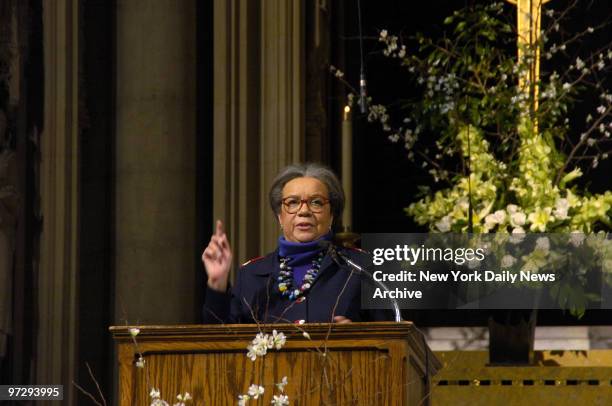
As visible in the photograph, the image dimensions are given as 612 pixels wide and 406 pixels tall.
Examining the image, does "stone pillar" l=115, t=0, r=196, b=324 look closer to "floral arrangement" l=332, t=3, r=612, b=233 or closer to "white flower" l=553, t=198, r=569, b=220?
"floral arrangement" l=332, t=3, r=612, b=233

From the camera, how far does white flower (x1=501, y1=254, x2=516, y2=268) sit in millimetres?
6320

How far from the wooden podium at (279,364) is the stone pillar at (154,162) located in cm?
345

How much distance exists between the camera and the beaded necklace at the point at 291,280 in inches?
194

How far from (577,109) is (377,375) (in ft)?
17.7

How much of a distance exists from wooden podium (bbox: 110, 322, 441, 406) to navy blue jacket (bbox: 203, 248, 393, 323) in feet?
2.46

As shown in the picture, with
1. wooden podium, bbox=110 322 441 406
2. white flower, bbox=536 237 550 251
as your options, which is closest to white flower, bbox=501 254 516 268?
white flower, bbox=536 237 550 251

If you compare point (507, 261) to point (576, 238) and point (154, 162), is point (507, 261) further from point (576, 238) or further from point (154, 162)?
point (154, 162)

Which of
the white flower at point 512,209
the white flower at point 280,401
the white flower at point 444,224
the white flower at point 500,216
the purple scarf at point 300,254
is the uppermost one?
the white flower at point 512,209

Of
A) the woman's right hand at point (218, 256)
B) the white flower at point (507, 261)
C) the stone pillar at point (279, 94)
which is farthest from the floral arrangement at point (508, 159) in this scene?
the woman's right hand at point (218, 256)

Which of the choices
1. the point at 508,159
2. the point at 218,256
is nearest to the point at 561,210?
the point at 508,159

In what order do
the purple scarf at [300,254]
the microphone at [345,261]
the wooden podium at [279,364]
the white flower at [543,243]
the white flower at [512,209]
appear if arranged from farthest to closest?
the white flower at [512,209], the white flower at [543,243], the purple scarf at [300,254], the microphone at [345,261], the wooden podium at [279,364]

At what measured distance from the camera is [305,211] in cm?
505

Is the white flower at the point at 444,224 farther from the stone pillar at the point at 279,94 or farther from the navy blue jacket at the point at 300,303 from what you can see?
the navy blue jacket at the point at 300,303

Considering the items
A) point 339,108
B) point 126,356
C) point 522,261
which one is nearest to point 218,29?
point 339,108
